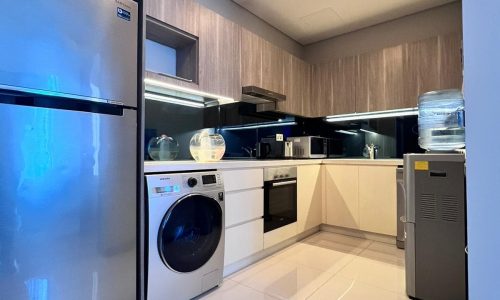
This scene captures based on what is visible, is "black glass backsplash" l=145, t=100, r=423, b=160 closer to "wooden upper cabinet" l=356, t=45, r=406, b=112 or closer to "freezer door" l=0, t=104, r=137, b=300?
"wooden upper cabinet" l=356, t=45, r=406, b=112

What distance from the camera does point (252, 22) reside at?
10.4 feet

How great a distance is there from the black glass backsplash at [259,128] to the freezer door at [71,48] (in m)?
0.92

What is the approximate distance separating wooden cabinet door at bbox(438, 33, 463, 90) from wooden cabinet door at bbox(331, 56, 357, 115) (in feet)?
2.88

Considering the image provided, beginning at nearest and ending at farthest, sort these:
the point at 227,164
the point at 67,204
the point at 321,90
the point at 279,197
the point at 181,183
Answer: the point at 67,204
the point at 181,183
the point at 227,164
the point at 279,197
the point at 321,90

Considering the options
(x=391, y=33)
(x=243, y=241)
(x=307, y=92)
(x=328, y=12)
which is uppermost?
(x=328, y=12)

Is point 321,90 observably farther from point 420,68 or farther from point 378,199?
point 378,199

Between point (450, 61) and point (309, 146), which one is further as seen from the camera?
point (309, 146)

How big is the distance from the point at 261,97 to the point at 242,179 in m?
1.06

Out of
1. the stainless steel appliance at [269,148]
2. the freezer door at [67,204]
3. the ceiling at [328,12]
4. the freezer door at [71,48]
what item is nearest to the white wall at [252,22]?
the ceiling at [328,12]

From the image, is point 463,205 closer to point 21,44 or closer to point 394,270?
point 394,270

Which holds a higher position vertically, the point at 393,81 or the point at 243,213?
the point at 393,81

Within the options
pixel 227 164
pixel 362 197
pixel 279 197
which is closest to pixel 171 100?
pixel 227 164

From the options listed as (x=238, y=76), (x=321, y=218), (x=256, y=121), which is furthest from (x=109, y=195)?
(x=321, y=218)

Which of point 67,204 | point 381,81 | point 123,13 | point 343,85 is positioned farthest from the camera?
point 343,85
